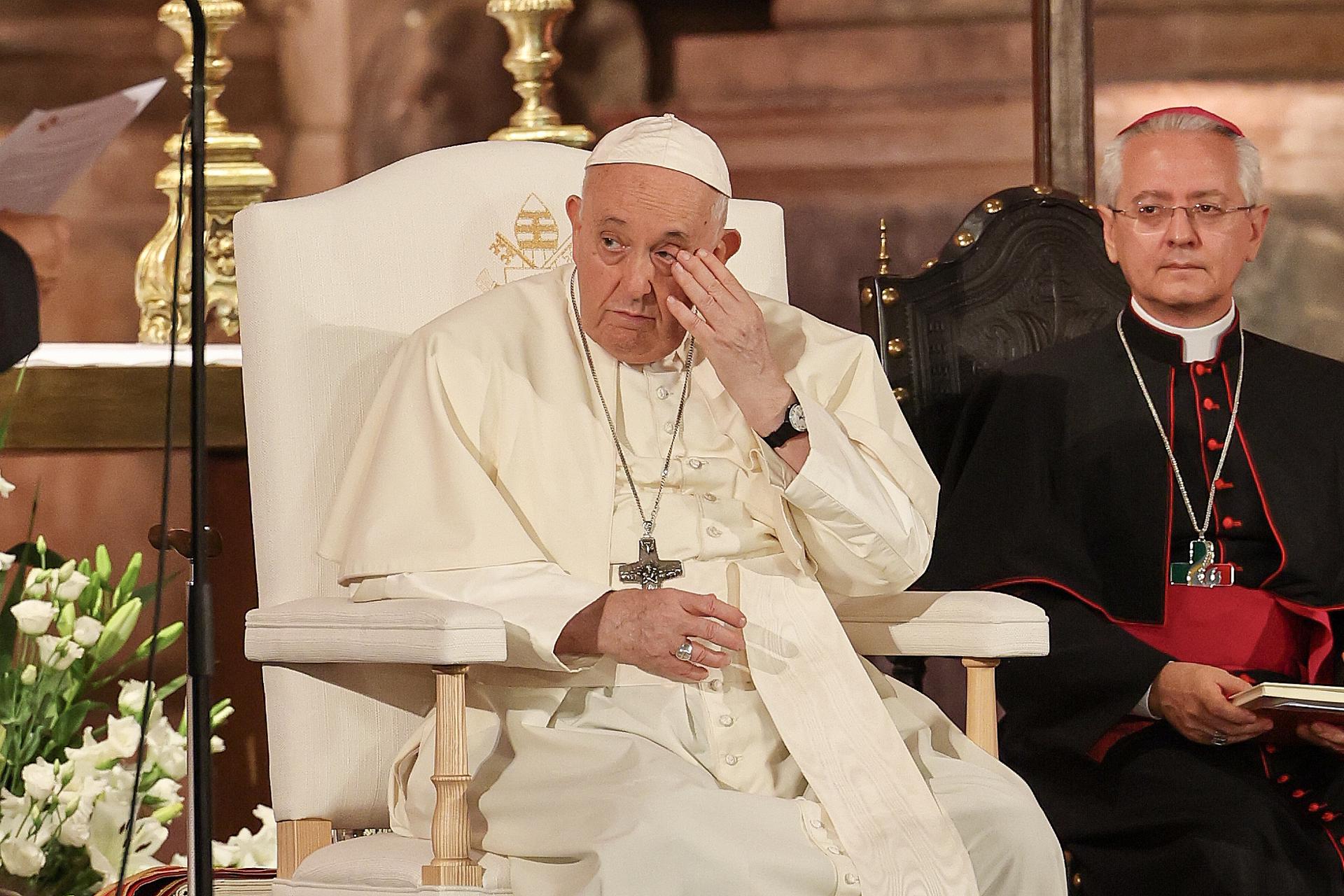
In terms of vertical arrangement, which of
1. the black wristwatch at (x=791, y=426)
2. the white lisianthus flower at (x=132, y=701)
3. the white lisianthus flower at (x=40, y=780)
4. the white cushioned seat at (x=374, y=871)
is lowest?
the white cushioned seat at (x=374, y=871)

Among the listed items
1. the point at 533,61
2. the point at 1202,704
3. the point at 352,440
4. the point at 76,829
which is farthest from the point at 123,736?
the point at 533,61

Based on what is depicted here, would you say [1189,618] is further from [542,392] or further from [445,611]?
[445,611]

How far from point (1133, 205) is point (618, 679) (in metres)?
1.32

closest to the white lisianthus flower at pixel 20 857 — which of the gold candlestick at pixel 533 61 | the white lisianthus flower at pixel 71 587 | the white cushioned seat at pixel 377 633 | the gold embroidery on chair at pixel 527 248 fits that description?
the white lisianthus flower at pixel 71 587

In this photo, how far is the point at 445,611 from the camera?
2.37 metres

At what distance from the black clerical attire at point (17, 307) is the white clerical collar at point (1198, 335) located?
6.93ft

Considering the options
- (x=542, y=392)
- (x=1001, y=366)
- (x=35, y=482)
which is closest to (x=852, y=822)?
(x=542, y=392)

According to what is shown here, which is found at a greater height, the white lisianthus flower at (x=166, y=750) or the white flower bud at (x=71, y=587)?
the white flower bud at (x=71, y=587)

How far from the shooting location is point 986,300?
3656 mm

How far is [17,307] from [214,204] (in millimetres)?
2446

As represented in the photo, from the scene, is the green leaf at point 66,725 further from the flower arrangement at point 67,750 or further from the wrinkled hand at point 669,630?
the wrinkled hand at point 669,630

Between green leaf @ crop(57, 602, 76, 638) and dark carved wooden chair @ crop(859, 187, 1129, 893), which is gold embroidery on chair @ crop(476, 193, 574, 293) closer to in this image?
dark carved wooden chair @ crop(859, 187, 1129, 893)

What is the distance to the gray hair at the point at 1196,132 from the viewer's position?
3.26 meters

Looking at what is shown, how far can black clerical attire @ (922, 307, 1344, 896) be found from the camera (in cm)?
289
